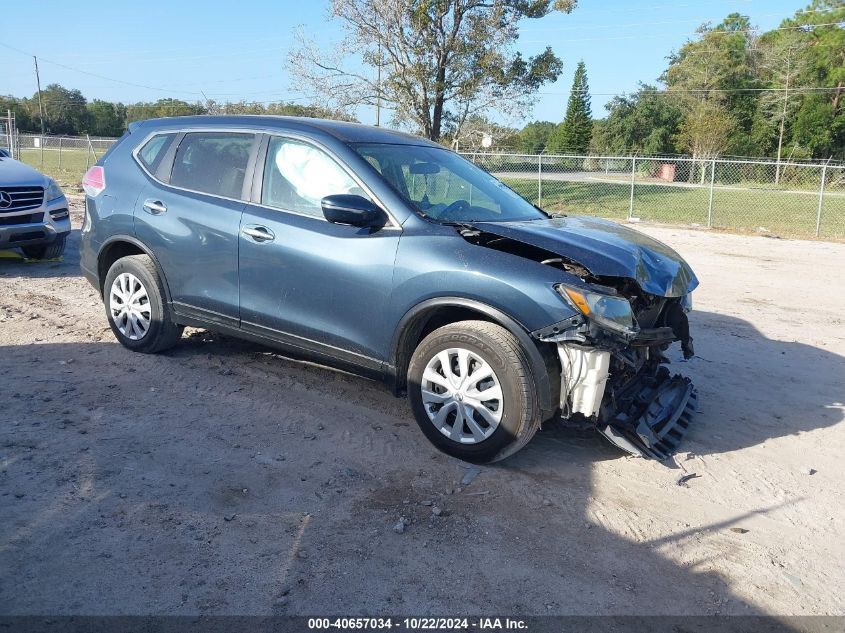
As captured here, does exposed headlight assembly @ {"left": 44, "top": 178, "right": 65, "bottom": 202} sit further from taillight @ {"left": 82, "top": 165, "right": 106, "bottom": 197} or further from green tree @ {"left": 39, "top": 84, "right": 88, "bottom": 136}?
green tree @ {"left": 39, "top": 84, "right": 88, "bottom": 136}

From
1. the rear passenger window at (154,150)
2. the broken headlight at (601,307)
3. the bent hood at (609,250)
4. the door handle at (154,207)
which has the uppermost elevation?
the rear passenger window at (154,150)

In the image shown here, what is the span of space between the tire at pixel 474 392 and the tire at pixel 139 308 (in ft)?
7.65

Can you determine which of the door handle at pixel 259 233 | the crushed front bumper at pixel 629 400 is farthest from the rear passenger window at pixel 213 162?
the crushed front bumper at pixel 629 400

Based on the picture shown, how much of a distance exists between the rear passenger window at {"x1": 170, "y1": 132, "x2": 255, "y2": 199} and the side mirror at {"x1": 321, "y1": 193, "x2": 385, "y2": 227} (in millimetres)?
1043

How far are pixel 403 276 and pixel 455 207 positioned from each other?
0.82 meters

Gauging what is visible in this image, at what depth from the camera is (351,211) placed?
4.25m

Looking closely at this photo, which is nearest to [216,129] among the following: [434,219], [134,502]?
[434,219]

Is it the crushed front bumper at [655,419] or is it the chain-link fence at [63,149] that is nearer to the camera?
the crushed front bumper at [655,419]

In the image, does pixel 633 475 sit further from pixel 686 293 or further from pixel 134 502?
pixel 134 502

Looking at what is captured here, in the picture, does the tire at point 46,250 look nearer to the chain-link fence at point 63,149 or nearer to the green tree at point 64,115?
the chain-link fence at point 63,149

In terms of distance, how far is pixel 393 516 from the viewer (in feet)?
11.7

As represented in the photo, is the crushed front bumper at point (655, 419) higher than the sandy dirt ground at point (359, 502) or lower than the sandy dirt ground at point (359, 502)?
higher

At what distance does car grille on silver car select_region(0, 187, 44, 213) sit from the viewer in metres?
8.59

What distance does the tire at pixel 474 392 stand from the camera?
3873 mm
